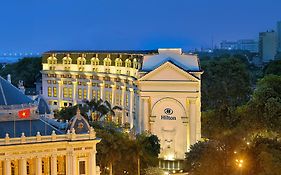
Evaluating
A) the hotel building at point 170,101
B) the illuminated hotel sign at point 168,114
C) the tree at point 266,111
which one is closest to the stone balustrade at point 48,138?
the tree at point 266,111

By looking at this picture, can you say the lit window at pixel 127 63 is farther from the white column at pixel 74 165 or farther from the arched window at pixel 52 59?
the white column at pixel 74 165

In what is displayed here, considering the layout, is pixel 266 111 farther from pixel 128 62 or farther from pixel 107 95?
pixel 107 95

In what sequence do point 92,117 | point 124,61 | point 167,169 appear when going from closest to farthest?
point 167,169 → point 92,117 → point 124,61

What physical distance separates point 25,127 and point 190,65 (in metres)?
35.8

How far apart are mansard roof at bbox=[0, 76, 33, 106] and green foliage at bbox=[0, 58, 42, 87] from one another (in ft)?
294

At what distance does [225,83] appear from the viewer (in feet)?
431

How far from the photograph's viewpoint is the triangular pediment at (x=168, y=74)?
86.4 m

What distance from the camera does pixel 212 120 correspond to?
280 ft

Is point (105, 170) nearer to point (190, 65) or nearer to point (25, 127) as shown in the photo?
Result: point (25, 127)

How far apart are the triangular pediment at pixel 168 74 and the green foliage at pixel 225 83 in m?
41.0

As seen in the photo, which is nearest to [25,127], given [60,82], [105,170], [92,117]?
[105,170]

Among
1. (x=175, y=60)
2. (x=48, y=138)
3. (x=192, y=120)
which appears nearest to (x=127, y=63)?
(x=175, y=60)

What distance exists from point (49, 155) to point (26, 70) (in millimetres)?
103740

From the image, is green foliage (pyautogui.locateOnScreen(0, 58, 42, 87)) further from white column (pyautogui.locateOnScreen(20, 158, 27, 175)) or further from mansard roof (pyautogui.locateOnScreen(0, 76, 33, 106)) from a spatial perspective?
white column (pyautogui.locateOnScreen(20, 158, 27, 175))
